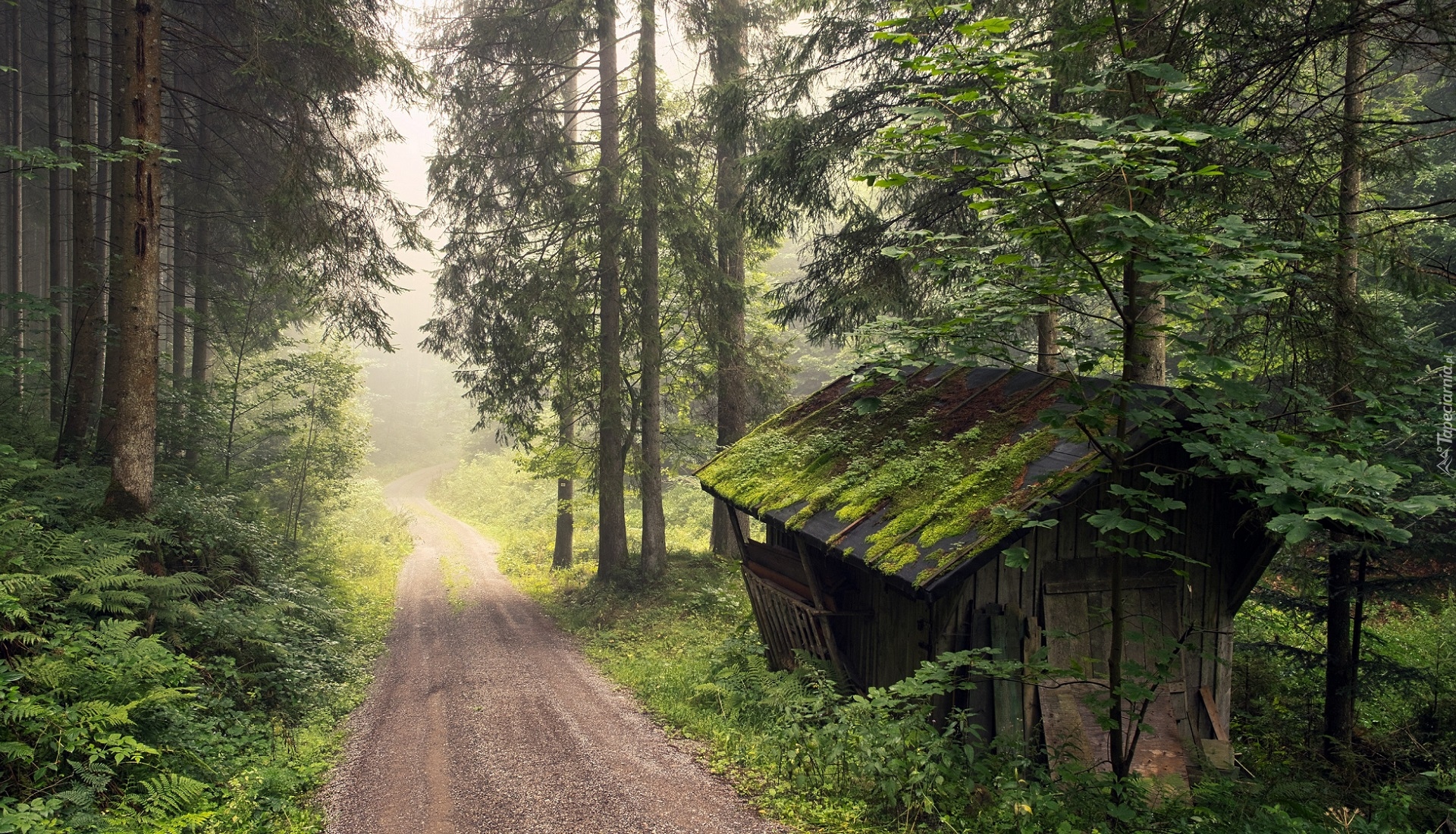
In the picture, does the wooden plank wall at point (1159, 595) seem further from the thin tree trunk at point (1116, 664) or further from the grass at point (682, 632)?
the thin tree trunk at point (1116, 664)

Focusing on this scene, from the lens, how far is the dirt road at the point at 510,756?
6496 mm

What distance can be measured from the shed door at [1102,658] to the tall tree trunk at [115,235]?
10683mm

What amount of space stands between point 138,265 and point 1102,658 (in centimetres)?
1140

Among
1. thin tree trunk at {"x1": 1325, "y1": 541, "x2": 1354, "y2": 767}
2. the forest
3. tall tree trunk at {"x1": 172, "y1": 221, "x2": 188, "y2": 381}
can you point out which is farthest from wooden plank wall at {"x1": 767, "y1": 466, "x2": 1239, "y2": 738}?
tall tree trunk at {"x1": 172, "y1": 221, "x2": 188, "y2": 381}

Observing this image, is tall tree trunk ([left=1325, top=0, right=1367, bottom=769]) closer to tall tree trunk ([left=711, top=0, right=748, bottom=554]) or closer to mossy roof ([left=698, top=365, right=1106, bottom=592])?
mossy roof ([left=698, top=365, right=1106, bottom=592])

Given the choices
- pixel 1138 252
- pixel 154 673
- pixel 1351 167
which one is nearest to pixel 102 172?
pixel 154 673

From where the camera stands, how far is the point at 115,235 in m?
10.6

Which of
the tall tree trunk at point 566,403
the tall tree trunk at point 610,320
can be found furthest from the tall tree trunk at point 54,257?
the tall tree trunk at point 610,320

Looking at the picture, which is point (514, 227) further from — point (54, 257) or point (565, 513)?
point (54, 257)

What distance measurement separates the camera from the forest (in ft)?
14.1

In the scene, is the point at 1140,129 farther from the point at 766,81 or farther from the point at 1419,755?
the point at 766,81

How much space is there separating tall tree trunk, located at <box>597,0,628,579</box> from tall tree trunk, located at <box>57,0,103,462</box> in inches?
315

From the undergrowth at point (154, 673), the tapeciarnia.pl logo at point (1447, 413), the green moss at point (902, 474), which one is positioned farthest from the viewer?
the green moss at point (902, 474)

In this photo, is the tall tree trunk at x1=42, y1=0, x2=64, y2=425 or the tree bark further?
the tall tree trunk at x1=42, y1=0, x2=64, y2=425
